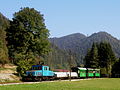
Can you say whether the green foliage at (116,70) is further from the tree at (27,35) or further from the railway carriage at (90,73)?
the tree at (27,35)

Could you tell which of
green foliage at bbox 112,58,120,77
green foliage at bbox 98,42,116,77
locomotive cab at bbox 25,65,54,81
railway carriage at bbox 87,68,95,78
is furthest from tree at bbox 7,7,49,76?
green foliage at bbox 98,42,116,77

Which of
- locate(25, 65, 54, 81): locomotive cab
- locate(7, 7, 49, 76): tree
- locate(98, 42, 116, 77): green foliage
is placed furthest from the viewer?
locate(98, 42, 116, 77): green foliage

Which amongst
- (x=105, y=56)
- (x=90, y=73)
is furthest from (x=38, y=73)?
(x=105, y=56)

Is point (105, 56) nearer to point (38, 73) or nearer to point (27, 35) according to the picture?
point (27, 35)

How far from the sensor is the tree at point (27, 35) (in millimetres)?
61000

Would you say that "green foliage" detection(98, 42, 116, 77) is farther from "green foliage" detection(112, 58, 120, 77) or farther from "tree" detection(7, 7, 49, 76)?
"tree" detection(7, 7, 49, 76)

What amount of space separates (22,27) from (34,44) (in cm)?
467

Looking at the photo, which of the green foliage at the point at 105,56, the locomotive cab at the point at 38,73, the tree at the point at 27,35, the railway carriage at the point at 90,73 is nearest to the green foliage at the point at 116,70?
the green foliage at the point at 105,56

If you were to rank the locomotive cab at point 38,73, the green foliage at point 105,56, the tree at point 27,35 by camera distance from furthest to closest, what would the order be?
the green foliage at point 105,56 < the tree at point 27,35 < the locomotive cab at point 38,73

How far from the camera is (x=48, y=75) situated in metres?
56.1

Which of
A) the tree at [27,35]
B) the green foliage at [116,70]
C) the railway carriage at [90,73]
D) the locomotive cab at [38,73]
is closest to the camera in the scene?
the locomotive cab at [38,73]

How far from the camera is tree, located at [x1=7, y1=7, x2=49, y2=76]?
6100cm

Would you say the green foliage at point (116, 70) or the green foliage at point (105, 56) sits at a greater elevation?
the green foliage at point (105, 56)

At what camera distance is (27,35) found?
61.2 meters
